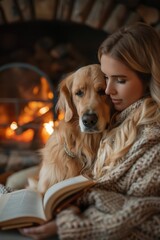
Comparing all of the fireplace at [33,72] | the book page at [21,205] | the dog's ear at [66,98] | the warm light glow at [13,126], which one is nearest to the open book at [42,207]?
the book page at [21,205]

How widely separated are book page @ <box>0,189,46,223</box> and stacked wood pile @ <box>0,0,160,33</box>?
5.02 feet

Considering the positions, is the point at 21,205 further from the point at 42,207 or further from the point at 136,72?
the point at 136,72

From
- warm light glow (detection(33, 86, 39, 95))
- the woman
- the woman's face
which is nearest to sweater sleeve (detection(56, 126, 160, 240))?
the woman

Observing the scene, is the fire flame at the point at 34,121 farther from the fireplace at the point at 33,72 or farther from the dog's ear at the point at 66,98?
the dog's ear at the point at 66,98

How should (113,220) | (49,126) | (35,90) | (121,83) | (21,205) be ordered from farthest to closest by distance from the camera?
(35,90) → (49,126) → (121,83) → (21,205) → (113,220)

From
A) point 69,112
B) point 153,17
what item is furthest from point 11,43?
point 69,112

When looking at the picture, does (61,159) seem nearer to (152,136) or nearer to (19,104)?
(152,136)

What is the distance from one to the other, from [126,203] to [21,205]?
33cm

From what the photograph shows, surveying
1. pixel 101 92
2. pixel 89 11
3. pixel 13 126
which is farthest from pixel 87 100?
pixel 13 126

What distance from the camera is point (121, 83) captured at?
1223 mm

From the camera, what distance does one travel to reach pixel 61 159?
1400mm

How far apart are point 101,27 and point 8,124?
3.50 ft

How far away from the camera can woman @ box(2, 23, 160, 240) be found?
999 mm

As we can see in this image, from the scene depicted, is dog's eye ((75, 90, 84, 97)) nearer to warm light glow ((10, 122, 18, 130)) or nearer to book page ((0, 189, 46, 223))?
book page ((0, 189, 46, 223))
